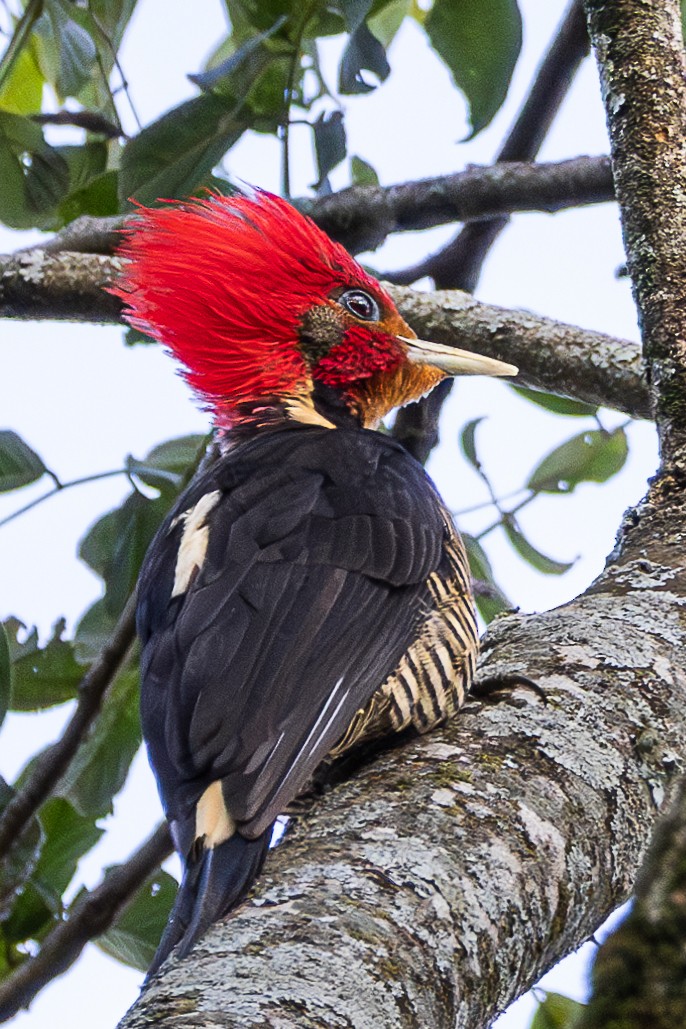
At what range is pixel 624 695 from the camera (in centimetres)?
198

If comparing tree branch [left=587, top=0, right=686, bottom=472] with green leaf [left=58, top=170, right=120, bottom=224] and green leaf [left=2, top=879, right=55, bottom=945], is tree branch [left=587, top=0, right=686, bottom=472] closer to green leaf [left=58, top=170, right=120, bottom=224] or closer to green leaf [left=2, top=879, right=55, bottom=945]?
green leaf [left=58, top=170, right=120, bottom=224]

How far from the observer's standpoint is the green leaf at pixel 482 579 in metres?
3.37

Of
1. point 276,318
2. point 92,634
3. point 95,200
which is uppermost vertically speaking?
point 95,200

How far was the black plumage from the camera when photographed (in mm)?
1873

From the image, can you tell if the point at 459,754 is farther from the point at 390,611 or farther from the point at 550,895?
the point at 390,611

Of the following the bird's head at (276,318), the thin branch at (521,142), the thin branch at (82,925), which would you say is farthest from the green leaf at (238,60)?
the thin branch at (82,925)

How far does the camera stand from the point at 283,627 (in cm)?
210

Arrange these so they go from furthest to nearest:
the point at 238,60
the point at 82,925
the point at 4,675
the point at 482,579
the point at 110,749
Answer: the point at 482,579, the point at 110,749, the point at 238,60, the point at 4,675, the point at 82,925

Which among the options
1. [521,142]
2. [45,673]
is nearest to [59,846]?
[45,673]

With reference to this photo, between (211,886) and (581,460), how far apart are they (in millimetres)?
2327

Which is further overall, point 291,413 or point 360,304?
point 360,304

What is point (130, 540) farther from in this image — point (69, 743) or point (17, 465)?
point (69, 743)

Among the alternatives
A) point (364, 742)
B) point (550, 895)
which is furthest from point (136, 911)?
point (550, 895)

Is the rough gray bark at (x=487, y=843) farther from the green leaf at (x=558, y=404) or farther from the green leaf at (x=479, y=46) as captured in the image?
the green leaf at (x=479, y=46)
